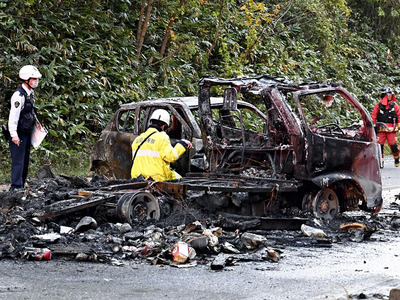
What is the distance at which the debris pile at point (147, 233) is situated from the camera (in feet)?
25.8

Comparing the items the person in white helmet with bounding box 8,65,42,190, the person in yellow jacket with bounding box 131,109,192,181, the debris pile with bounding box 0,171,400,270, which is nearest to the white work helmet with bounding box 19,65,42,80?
the person in white helmet with bounding box 8,65,42,190

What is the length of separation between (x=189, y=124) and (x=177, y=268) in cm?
512

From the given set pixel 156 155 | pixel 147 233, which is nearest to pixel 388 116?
pixel 156 155

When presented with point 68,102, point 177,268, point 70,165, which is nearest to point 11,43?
point 68,102

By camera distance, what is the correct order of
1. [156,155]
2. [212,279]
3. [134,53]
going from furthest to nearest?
[134,53]
[156,155]
[212,279]

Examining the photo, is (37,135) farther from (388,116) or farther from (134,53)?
(388,116)

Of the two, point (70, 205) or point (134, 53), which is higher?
point (134, 53)

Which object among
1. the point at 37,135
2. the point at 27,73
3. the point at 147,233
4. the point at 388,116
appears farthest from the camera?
the point at 388,116

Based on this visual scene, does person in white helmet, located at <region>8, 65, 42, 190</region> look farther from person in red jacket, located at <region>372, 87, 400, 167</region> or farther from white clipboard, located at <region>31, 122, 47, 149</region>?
person in red jacket, located at <region>372, 87, 400, 167</region>

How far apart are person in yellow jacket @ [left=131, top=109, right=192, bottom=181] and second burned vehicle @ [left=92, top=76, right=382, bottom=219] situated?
38cm

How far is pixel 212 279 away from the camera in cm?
703

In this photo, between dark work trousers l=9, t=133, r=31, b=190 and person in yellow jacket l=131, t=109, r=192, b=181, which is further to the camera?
dark work trousers l=9, t=133, r=31, b=190

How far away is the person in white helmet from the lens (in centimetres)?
1177

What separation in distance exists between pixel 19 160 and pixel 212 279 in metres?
5.75
